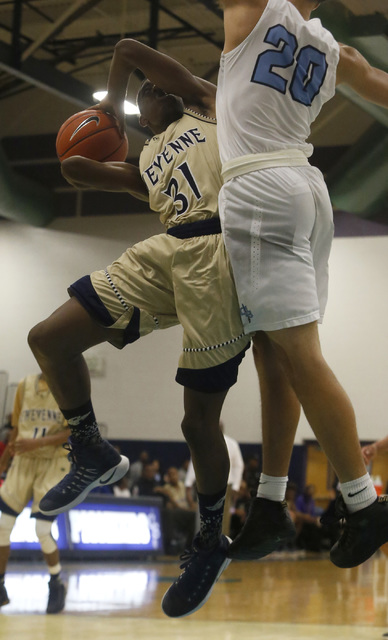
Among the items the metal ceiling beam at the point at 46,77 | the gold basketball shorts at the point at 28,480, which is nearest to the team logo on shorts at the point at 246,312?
the gold basketball shorts at the point at 28,480

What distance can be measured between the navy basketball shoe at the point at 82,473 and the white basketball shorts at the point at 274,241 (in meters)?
0.87

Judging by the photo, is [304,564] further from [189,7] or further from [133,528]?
[189,7]

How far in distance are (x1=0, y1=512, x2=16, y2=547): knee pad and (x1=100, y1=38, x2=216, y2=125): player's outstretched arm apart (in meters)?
5.13

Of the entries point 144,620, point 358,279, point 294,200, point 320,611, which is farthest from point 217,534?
point 358,279

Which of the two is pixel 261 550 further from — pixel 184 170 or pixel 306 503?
pixel 306 503

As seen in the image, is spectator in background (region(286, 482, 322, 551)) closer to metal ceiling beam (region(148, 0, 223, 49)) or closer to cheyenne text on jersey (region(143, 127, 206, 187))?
metal ceiling beam (region(148, 0, 223, 49))

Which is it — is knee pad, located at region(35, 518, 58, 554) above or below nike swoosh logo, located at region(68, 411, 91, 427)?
below

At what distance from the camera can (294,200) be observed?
2697 millimetres

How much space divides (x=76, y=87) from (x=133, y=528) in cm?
648

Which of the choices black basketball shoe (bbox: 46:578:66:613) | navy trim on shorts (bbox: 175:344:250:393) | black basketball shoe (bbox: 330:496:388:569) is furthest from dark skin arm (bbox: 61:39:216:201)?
black basketball shoe (bbox: 46:578:66:613)

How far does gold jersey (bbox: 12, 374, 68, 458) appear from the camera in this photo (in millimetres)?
7887

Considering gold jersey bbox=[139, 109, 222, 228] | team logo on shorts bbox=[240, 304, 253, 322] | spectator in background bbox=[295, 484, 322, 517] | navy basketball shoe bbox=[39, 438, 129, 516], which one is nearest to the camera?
team logo on shorts bbox=[240, 304, 253, 322]

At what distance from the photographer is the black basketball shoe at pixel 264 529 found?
3.09m

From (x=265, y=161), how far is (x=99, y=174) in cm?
91
